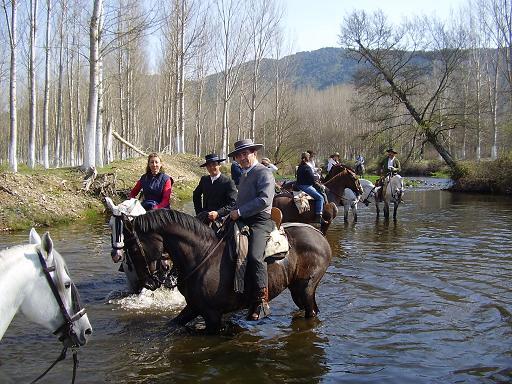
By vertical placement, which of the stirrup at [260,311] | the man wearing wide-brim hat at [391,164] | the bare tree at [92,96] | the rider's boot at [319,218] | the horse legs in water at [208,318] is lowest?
the horse legs in water at [208,318]

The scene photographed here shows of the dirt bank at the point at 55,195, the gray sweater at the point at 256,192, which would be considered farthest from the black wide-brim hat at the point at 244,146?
the dirt bank at the point at 55,195

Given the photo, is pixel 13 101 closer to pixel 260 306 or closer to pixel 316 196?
pixel 316 196

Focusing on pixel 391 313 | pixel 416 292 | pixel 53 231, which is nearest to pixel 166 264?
pixel 391 313

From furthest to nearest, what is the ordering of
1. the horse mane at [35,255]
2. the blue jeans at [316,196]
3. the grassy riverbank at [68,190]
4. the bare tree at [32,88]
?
the bare tree at [32,88] → the grassy riverbank at [68,190] → the blue jeans at [316,196] → the horse mane at [35,255]

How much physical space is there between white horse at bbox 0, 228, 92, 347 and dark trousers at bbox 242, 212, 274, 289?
2.39 m

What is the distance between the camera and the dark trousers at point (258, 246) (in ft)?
18.3

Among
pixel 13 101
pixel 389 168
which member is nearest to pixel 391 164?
pixel 389 168

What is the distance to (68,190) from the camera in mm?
16906

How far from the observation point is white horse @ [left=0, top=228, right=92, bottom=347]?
125 inches

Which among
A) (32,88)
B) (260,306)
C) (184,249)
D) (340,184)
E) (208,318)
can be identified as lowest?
(208,318)

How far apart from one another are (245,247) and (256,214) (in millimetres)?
408

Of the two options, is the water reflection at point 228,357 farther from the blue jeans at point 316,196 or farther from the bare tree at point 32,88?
the bare tree at point 32,88

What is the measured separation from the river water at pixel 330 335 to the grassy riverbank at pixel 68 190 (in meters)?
4.47

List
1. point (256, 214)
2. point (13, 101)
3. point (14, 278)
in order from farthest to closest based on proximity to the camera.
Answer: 1. point (13, 101)
2. point (256, 214)
3. point (14, 278)
